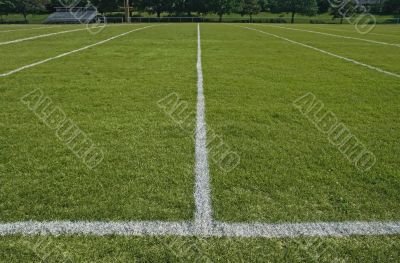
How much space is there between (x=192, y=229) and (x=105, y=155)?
5.82ft

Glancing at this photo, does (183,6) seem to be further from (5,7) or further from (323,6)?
(323,6)

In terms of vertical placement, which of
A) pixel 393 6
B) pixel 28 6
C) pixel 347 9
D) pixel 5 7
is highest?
pixel 393 6

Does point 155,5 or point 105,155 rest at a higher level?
point 155,5

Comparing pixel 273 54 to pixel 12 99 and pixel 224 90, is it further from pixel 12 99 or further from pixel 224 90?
pixel 12 99

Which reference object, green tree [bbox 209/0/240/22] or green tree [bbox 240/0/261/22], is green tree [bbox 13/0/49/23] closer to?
green tree [bbox 209/0/240/22]

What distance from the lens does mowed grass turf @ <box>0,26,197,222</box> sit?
3141mm

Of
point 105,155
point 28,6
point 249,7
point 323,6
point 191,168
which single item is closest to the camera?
point 191,168

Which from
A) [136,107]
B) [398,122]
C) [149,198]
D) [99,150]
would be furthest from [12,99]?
[398,122]

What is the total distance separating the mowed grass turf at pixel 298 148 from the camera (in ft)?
10.5

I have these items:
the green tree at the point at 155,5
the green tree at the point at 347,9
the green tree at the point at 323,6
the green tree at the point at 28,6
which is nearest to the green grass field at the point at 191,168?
the green tree at the point at 347,9

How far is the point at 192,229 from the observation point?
2877 millimetres

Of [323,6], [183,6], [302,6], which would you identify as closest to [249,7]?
[302,6]

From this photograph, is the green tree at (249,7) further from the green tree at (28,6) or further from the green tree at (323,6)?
the green tree at (28,6)

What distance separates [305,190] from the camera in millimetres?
3465
